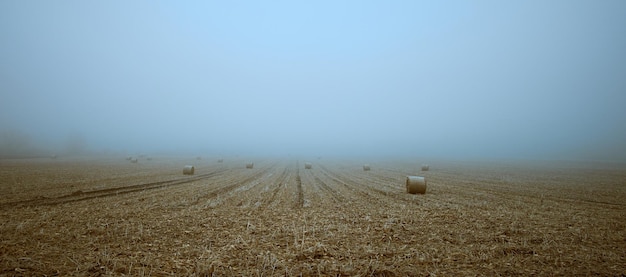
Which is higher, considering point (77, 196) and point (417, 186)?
point (417, 186)

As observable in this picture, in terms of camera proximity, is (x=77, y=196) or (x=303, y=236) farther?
(x=77, y=196)

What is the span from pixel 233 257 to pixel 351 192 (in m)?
9.82

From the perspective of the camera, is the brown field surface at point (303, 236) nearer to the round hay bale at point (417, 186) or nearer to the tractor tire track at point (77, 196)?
the tractor tire track at point (77, 196)

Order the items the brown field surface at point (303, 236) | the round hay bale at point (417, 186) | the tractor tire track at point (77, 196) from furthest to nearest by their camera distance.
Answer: the round hay bale at point (417, 186) < the tractor tire track at point (77, 196) < the brown field surface at point (303, 236)

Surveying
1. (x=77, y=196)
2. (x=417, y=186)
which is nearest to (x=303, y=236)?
(x=417, y=186)

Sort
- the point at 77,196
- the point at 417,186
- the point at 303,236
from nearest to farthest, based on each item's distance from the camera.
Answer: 1. the point at 303,236
2. the point at 77,196
3. the point at 417,186

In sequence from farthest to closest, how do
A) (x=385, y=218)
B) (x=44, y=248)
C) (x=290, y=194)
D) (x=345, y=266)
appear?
(x=290, y=194) → (x=385, y=218) → (x=44, y=248) → (x=345, y=266)

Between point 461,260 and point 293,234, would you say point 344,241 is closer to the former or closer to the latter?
point 293,234

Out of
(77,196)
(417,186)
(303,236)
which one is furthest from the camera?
(417,186)

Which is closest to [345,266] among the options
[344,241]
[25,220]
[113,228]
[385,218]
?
[344,241]

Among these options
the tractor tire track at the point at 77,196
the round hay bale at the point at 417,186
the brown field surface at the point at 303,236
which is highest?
the round hay bale at the point at 417,186

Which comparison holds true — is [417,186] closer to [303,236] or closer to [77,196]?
[303,236]

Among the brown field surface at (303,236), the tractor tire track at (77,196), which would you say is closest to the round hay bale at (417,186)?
the brown field surface at (303,236)

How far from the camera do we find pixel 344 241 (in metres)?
6.91
